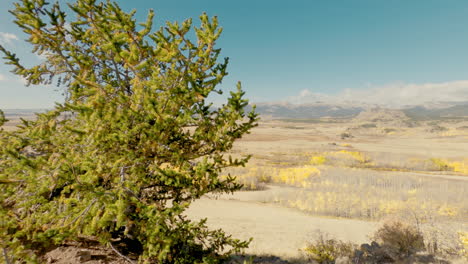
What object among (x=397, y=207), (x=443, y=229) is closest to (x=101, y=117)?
(x=443, y=229)

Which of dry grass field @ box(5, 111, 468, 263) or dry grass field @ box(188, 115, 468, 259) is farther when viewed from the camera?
dry grass field @ box(188, 115, 468, 259)

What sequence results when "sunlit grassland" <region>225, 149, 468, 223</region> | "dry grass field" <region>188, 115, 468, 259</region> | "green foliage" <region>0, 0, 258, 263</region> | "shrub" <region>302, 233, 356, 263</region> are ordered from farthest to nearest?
"sunlit grassland" <region>225, 149, 468, 223</region> < "dry grass field" <region>188, 115, 468, 259</region> < "shrub" <region>302, 233, 356, 263</region> < "green foliage" <region>0, 0, 258, 263</region>

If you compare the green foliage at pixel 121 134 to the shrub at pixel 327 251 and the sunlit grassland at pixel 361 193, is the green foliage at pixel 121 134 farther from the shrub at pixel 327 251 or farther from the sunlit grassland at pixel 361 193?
the sunlit grassland at pixel 361 193

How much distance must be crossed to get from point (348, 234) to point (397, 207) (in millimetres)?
5217

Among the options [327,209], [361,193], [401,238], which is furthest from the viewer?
[361,193]

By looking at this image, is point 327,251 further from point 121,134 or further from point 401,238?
point 121,134

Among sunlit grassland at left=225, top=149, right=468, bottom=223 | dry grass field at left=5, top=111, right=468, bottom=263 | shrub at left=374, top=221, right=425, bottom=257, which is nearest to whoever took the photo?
shrub at left=374, top=221, right=425, bottom=257

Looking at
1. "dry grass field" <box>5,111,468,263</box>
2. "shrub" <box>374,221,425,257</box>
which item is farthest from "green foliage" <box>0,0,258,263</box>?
"shrub" <box>374,221,425,257</box>

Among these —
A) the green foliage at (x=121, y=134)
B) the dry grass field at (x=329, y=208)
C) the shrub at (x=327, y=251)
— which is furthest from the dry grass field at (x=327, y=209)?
the green foliage at (x=121, y=134)

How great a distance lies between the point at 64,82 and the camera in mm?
4469

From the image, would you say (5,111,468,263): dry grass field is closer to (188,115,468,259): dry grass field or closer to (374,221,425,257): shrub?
(188,115,468,259): dry grass field

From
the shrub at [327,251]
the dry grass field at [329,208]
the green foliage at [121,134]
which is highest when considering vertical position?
the green foliage at [121,134]

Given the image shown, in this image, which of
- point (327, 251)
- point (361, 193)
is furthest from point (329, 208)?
point (327, 251)

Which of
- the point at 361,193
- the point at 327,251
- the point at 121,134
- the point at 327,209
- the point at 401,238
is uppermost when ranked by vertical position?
the point at 121,134
